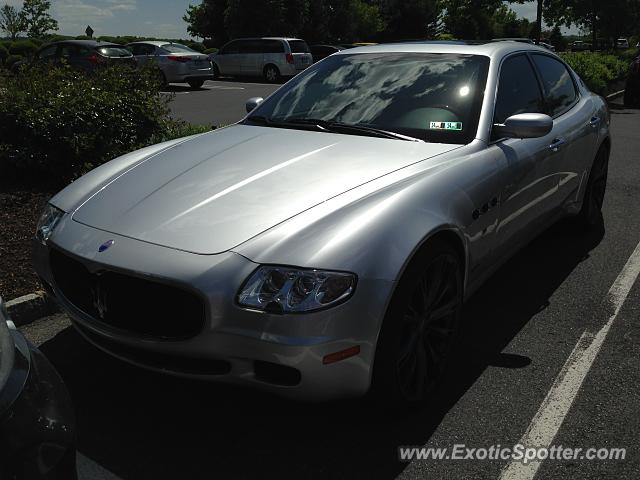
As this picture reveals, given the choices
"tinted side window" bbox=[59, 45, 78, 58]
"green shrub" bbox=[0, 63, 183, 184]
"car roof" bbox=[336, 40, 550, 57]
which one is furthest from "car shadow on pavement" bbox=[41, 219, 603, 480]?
"tinted side window" bbox=[59, 45, 78, 58]

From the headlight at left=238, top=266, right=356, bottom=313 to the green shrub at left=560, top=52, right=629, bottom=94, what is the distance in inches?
560

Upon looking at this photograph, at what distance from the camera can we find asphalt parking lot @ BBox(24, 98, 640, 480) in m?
2.64

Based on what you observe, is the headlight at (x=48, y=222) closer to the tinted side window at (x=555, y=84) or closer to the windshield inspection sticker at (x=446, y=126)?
the windshield inspection sticker at (x=446, y=126)

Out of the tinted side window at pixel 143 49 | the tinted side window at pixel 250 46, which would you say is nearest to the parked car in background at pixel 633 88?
the tinted side window at pixel 250 46

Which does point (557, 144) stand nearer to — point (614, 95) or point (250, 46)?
point (614, 95)

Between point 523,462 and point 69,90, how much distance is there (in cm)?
567

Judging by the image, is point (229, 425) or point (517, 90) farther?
point (517, 90)

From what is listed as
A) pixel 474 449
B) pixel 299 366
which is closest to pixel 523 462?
pixel 474 449

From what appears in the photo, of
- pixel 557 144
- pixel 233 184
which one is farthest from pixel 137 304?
pixel 557 144

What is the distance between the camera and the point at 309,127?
12.8ft

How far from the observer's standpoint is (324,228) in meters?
2.63

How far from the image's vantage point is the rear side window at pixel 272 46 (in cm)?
2372

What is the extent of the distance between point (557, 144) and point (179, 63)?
1734 centimetres

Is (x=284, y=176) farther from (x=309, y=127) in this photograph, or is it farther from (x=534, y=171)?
(x=534, y=171)
